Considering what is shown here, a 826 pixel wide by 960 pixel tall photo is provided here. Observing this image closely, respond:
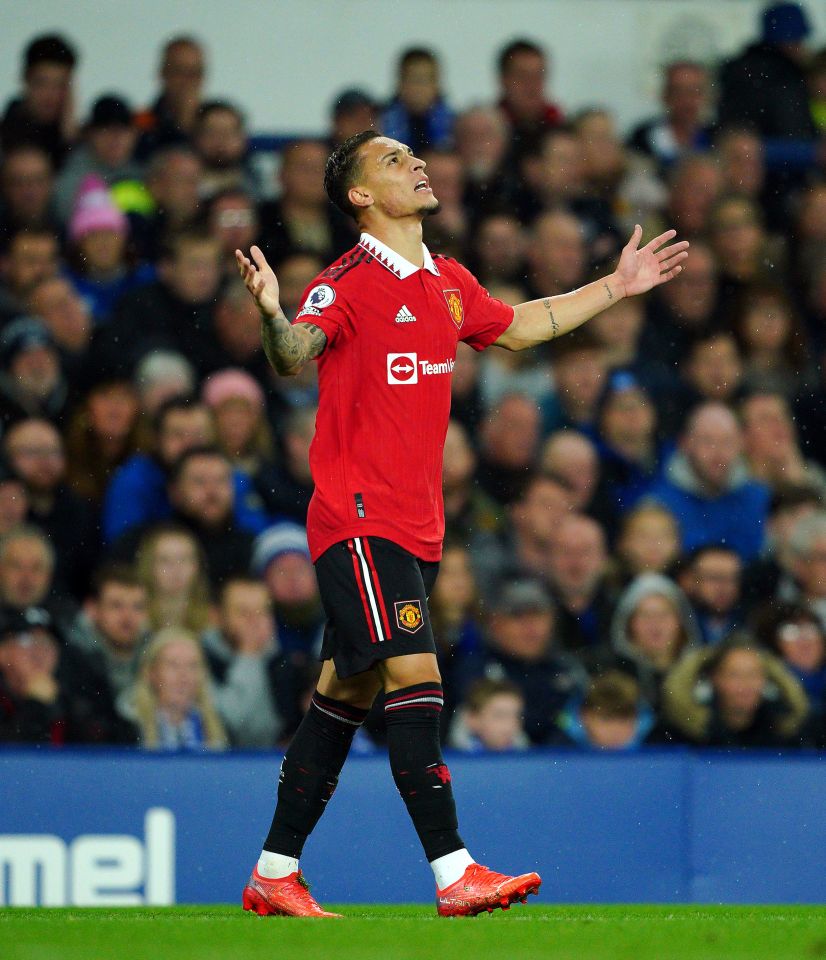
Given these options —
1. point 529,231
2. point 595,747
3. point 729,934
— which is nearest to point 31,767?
point 595,747

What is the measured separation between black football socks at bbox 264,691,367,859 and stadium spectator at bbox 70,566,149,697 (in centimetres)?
269

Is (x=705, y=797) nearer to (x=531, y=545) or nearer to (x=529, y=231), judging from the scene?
(x=531, y=545)

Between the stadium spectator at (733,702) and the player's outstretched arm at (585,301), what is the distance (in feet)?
8.53

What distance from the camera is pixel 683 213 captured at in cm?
981

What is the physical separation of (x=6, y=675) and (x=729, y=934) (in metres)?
4.13

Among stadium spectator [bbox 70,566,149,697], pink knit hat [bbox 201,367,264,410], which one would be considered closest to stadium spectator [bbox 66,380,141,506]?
pink knit hat [bbox 201,367,264,410]

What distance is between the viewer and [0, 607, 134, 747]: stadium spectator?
730cm

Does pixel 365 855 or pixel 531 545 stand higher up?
pixel 531 545

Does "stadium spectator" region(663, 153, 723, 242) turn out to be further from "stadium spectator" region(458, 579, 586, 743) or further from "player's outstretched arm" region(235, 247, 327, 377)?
"player's outstretched arm" region(235, 247, 327, 377)

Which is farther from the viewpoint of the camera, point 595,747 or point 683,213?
point 683,213

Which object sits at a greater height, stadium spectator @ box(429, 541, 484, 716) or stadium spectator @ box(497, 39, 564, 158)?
stadium spectator @ box(497, 39, 564, 158)

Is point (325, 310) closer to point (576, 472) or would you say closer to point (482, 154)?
point (576, 472)

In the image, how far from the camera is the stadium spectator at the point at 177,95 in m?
9.48

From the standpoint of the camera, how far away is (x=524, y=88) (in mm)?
10000
